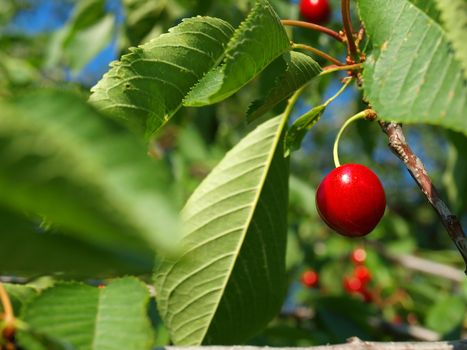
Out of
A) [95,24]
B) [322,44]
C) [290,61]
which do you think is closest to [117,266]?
[290,61]

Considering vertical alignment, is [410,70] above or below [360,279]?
below

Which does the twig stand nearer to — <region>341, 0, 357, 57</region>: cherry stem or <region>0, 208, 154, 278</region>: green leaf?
<region>341, 0, 357, 57</region>: cherry stem

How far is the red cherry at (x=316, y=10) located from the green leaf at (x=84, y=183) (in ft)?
6.46

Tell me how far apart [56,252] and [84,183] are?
14 cm

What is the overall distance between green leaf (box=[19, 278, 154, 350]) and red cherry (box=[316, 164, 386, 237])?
0.48 meters

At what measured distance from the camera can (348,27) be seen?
1.60 metres

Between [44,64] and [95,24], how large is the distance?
743mm

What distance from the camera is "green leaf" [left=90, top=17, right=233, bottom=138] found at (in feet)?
4.61

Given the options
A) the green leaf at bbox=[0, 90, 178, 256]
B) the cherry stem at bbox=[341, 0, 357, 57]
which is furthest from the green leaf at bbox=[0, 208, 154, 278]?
the cherry stem at bbox=[341, 0, 357, 57]

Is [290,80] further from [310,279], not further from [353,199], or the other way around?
[310,279]

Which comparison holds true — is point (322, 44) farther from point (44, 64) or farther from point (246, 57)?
point (44, 64)

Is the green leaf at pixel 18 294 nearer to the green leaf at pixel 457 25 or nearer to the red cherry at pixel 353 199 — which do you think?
the red cherry at pixel 353 199

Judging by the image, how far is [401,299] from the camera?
4672 millimetres

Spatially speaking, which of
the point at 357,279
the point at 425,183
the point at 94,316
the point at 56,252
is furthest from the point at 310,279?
the point at 56,252
